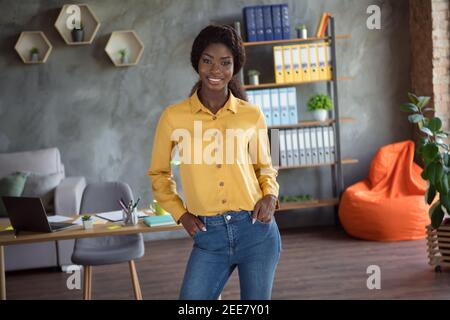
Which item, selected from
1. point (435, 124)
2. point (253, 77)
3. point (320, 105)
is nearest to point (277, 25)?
point (253, 77)

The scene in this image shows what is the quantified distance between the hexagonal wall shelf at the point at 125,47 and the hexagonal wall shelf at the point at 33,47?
0.57 metres

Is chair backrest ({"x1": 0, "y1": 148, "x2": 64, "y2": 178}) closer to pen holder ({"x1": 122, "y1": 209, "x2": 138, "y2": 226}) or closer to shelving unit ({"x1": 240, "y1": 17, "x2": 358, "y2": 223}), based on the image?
shelving unit ({"x1": 240, "y1": 17, "x2": 358, "y2": 223})

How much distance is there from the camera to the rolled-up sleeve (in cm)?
218

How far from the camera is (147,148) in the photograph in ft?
20.7

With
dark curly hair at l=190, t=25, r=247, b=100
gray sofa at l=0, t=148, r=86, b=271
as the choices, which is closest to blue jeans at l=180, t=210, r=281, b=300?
dark curly hair at l=190, t=25, r=247, b=100

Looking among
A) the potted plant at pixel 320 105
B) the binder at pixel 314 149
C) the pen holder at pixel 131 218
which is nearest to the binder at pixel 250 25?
the potted plant at pixel 320 105

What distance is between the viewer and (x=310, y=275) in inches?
186

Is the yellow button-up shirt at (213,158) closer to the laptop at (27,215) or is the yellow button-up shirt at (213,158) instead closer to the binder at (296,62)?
the laptop at (27,215)

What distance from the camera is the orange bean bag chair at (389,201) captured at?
18.1 ft

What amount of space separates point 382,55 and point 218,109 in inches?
180

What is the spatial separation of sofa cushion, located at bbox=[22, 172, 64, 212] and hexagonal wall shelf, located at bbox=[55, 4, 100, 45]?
1.32 metres
